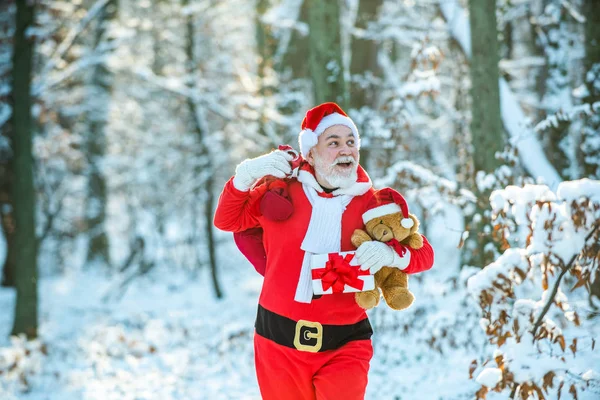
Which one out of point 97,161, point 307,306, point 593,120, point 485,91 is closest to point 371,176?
point 485,91

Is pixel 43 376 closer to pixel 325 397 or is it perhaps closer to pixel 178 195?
pixel 325 397

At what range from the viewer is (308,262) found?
2.86 metres

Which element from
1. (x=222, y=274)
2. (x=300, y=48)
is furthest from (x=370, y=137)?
(x=222, y=274)

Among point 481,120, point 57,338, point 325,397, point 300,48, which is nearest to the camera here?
point 325,397

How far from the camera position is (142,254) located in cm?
1385

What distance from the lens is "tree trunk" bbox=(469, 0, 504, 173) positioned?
229 inches

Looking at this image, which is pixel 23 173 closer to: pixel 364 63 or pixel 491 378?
pixel 364 63

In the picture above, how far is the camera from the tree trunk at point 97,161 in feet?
57.7

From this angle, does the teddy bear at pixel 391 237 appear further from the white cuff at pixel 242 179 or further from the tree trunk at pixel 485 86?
the tree trunk at pixel 485 86

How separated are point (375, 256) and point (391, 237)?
18 cm

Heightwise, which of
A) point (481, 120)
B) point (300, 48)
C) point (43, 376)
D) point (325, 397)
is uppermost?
point (300, 48)

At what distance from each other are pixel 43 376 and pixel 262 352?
5.65 m

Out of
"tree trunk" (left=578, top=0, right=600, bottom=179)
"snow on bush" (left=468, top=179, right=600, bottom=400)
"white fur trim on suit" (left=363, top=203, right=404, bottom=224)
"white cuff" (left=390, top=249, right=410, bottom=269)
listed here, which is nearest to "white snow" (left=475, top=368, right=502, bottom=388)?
"snow on bush" (left=468, top=179, right=600, bottom=400)

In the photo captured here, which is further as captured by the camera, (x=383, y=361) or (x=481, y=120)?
(x=383, y=361)
